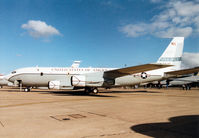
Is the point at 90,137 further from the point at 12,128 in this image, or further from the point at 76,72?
the point at 76,72

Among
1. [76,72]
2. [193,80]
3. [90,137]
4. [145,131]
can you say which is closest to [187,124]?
[145,131]

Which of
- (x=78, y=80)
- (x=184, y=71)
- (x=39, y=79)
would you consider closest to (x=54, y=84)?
(x=39, y=79)

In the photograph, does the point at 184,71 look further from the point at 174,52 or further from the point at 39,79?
the point at 39,79

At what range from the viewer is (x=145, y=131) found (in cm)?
A: 556

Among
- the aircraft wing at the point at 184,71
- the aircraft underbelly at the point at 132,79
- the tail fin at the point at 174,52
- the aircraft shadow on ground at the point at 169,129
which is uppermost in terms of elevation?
the tail fin at the point at 174,52

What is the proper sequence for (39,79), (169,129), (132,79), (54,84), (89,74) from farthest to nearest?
(132,79), (39,79), (54,84), (89,74), (169,129)

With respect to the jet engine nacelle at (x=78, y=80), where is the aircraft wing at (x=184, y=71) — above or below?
above

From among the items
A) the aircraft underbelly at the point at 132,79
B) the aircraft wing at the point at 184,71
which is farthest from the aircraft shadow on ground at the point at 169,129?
the aircraft underbelly at the point at 132,79

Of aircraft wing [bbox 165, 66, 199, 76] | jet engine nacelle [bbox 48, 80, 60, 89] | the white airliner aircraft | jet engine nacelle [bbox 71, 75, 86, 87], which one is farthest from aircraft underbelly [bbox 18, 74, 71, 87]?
aircraft wing [bbox 165, 66, 199, 76]

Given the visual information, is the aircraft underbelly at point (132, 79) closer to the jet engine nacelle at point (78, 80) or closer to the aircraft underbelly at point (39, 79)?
the jet engine nacelle at point (78, 80)

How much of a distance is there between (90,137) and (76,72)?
64.3 ft

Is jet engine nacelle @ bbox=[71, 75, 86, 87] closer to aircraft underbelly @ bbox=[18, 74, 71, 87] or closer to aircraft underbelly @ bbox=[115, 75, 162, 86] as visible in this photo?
aircraft underbelly @ bbox=[18, 74, 71, 87]

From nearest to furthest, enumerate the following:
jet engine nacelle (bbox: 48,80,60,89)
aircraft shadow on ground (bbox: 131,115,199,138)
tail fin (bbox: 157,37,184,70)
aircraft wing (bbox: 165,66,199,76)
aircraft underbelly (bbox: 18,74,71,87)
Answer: aircraft shadow on ground (bbox: 131,115,199,138) < aircraft wing (bbox: 165,66,199,76) < jet engine nacelle (bbox: 48,80,60,89) < aircraft underbelly (bbox: 18,74,71,87) < tail fin (bbox: 157,37,184,70)

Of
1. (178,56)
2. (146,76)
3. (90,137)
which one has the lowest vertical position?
(90,137)
